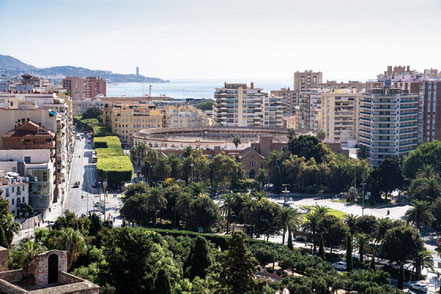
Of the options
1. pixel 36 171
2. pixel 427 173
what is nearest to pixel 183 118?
pixel 427 173

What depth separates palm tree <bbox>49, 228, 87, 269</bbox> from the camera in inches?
1540

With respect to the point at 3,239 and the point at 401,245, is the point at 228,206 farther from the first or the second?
the point at 3,239

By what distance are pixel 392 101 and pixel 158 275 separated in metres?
71.7

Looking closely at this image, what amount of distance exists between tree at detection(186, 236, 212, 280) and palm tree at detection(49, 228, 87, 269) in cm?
766

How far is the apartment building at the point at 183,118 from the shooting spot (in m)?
142

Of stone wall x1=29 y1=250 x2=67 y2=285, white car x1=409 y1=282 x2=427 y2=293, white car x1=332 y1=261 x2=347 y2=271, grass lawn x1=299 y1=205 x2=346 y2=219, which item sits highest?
stone wall x1=29 y1=250 x2=67 y2=285

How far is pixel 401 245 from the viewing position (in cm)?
5203

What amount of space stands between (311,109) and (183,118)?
82.4 feet

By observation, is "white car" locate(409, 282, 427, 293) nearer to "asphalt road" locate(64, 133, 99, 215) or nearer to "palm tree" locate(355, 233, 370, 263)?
"palm tree" locate(355, 233, 370, 263)

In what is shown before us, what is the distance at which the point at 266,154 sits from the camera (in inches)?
3814

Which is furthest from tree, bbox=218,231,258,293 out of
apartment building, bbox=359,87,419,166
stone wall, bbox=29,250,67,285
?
apartment building, bbox=359,87,419,166

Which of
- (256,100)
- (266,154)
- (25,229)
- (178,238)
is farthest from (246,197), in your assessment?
(256,100)

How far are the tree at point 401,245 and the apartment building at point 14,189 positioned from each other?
29901 millimetres

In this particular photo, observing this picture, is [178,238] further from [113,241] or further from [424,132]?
[424,132]
